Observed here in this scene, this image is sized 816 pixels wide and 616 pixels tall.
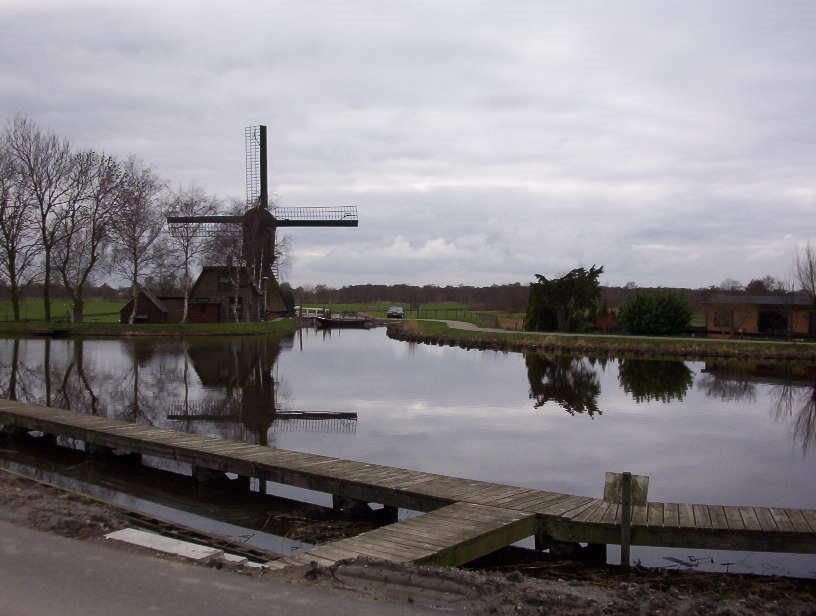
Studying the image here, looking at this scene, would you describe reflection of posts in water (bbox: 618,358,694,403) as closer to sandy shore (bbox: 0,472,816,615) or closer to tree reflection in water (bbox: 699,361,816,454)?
tree reflection in water (bbox: 699,361,816,454)

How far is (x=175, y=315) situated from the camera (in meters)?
58.8

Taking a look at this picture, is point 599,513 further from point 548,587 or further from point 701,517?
point 548,587

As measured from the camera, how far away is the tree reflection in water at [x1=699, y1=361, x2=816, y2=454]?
761 inches

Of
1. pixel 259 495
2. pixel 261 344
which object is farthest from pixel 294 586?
pixel 261 344

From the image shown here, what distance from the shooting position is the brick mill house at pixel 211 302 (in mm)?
57031

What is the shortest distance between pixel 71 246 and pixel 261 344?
19.1m

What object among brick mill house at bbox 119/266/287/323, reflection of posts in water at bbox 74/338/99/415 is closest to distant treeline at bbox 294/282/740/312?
brick mill house at bbox 119/266/287/323

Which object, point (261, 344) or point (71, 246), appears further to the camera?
point (71, 246)

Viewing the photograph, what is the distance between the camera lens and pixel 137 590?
6121mm

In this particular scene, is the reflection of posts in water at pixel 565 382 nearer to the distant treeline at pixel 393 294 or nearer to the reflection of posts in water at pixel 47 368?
the reflection of posts in water at pixel 47 368

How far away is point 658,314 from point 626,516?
40.2 meters

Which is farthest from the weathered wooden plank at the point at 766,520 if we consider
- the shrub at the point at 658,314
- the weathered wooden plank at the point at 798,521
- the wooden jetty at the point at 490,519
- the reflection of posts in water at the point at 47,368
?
the shrub at the point at 658,314

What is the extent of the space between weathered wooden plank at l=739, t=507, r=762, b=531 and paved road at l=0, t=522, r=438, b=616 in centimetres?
426

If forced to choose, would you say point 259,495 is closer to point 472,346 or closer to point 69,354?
point 69,354
